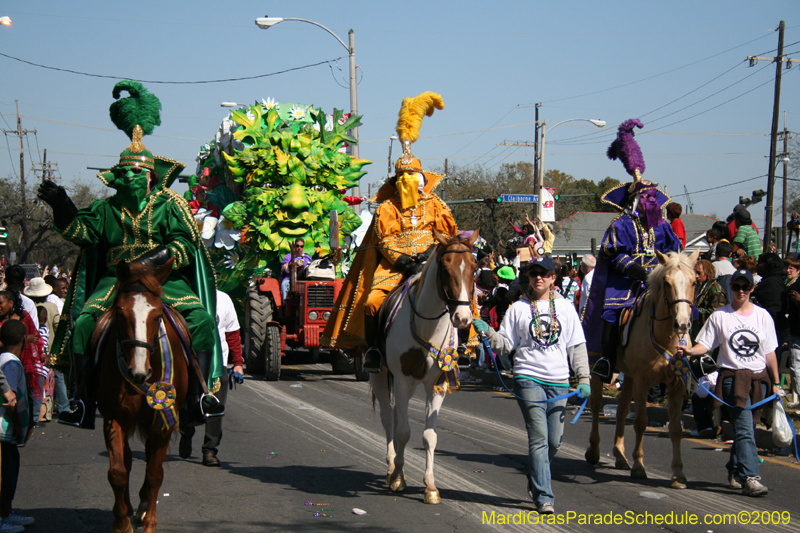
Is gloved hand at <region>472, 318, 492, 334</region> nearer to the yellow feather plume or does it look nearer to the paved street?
the paved street

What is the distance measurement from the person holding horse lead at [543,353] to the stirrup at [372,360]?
1.36m

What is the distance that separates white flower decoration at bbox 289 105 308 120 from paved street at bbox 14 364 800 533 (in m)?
9.92

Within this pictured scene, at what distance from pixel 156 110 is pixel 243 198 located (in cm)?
1210

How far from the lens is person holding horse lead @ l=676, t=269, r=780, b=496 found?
730cm

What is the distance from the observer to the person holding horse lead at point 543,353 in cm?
650

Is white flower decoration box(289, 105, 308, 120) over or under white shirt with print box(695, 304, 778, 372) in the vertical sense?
over

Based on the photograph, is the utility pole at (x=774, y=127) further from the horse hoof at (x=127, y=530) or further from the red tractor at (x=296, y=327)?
the horse hoof at (x=127, y=530)

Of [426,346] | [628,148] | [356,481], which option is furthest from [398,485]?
[628,148]

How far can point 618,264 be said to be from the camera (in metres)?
8.77

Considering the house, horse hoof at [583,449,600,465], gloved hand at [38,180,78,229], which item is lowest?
horse hoof at [583,449,600,465]

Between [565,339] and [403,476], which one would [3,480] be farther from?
[565,339]

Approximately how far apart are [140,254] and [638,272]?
4927 millimetres

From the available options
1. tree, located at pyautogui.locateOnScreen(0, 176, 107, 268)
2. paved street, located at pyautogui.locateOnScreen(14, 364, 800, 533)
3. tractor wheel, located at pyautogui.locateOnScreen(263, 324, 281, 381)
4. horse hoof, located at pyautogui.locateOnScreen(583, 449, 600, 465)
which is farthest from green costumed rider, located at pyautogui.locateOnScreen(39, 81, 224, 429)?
tree, located at pyautogui.locateOnScreen(0, 176, 107, 268)

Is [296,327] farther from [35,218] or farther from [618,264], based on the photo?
[35,218]
